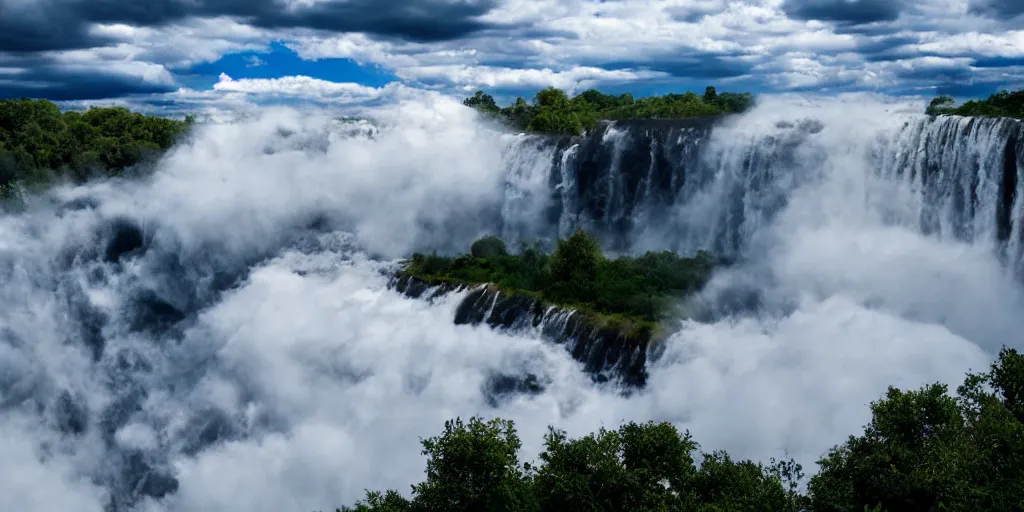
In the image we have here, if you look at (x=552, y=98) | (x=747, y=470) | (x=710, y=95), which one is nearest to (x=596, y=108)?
(x=552, y=98)

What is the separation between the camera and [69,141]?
6319 centimetres

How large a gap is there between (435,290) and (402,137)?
2343 cm

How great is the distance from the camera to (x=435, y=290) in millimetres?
43219

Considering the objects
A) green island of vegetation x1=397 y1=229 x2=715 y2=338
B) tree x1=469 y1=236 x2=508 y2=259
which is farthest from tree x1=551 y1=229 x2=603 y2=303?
tree x1=469 y1=236 x2=508 y2=259

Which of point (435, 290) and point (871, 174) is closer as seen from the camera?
point (871, 174)

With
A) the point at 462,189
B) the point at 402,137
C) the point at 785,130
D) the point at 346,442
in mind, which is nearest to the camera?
the point at 346,442

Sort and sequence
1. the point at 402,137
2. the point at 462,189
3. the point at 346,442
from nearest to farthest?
the point at 346,442
the point at 462,189
the point at 402,137

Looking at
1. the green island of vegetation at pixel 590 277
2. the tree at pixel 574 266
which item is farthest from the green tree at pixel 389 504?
the tree at pixel 574 266

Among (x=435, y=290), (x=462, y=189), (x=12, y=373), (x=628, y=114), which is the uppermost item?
(x=628, y=114)

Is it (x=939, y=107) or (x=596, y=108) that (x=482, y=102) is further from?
(x=939, y=107)

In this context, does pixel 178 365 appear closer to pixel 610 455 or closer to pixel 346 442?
pixel 346 442

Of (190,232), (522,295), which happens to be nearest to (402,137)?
(190,232)

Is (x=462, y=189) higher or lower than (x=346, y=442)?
higher

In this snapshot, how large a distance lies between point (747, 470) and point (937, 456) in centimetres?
395
